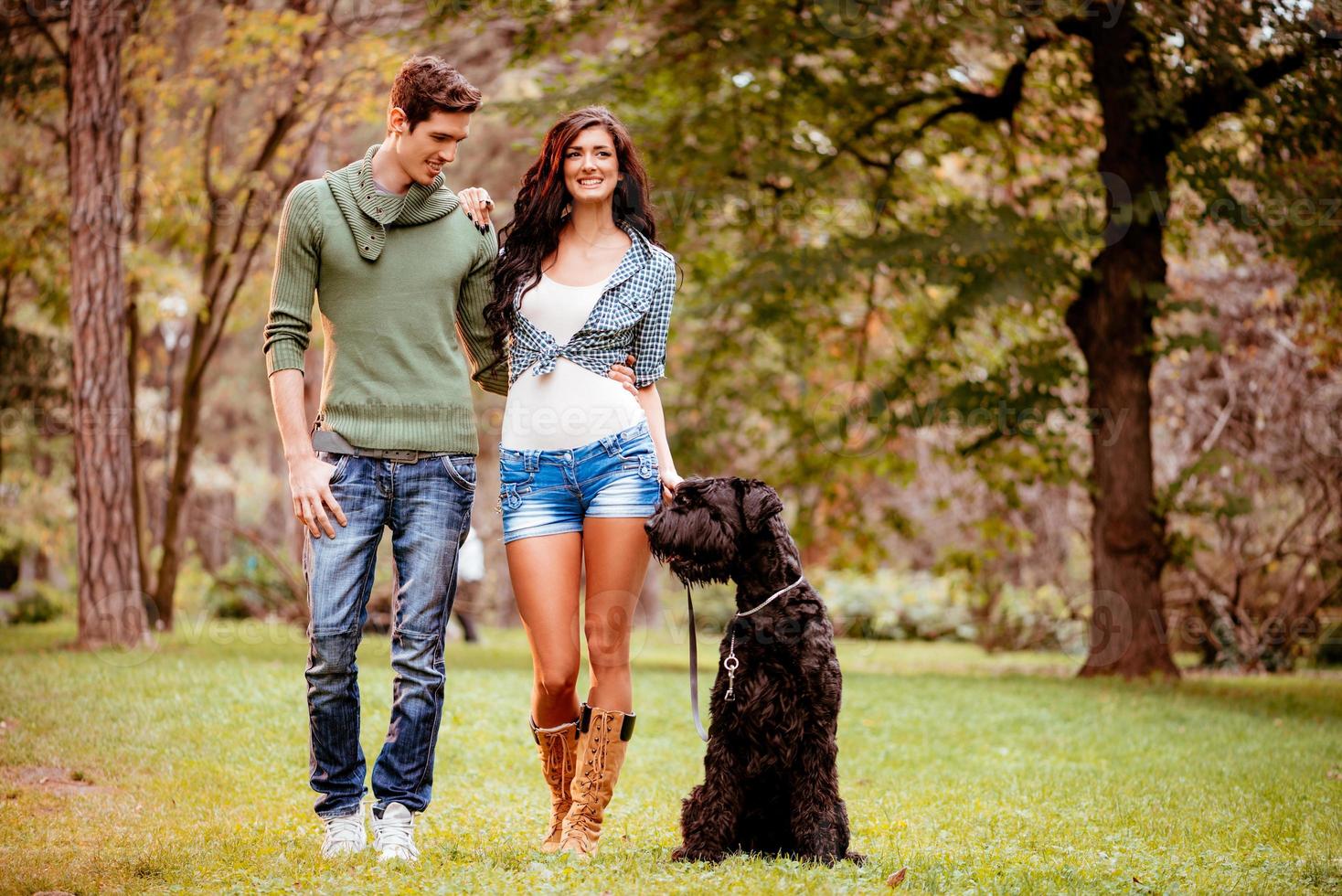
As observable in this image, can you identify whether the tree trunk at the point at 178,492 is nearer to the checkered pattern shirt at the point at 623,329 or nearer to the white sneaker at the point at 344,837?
the white sneaker at the point at 344,837

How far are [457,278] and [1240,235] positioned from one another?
10.9 meters

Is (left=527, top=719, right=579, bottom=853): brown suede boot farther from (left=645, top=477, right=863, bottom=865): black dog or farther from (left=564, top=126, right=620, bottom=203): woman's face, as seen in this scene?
(left=564, top=126, right=620, bottom=203): woman's face

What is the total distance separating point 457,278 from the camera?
12.8ft

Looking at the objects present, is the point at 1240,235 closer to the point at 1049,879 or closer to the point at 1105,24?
the point at 1105,24

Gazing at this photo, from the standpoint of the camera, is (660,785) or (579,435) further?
(660,785)

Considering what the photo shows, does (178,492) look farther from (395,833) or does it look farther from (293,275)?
(395,833)

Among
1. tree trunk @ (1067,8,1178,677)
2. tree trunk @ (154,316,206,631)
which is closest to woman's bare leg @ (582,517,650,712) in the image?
tree trunk @ (1067,8,1178,677)

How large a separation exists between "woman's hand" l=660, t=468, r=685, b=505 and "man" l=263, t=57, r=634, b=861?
2.16ft

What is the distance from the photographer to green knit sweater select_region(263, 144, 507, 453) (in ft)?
12.2

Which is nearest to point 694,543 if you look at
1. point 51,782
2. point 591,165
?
point 591,165

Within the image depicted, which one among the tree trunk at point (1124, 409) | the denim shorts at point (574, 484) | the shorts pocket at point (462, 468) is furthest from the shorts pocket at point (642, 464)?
the tree trunk at point (1124, 409)

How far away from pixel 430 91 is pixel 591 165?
1.88ft

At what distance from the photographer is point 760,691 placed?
3578mm

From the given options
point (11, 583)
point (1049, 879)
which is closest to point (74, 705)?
point (1049, 879)
